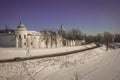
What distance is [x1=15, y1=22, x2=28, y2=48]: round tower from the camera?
51750 millimetres

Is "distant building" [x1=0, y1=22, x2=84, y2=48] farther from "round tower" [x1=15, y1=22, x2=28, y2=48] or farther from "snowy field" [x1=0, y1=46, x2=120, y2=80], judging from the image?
"snowy field" [x1=0, y1=46, x2=120, y2=80]

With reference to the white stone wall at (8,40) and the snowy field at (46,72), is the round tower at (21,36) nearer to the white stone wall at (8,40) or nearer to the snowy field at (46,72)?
the white stone wall at (8,40)

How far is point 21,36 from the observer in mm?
52688

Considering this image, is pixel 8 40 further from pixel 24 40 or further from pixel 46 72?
pixel 46 72

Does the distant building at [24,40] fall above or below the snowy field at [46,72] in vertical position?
above

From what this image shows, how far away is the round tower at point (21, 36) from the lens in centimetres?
5175

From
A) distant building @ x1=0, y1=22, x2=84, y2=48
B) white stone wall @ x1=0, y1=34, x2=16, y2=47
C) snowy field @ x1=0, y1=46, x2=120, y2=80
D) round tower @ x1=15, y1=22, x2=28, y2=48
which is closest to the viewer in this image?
snowy field @ x1=0, y1=46, x2=120, y2=80

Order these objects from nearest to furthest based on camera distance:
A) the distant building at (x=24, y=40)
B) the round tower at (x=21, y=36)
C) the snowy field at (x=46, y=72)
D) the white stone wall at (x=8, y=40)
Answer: the snowy field at (x=46, y=72)
the round tower at (x=21, y=36)
the distant building at (x=24, y=40)
the white stone wall at (x=8, y=40)

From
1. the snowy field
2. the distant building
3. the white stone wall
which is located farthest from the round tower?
the snowy field

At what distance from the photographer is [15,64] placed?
20.9 meters

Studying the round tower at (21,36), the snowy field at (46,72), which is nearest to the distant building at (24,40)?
the round tower at (21,36)

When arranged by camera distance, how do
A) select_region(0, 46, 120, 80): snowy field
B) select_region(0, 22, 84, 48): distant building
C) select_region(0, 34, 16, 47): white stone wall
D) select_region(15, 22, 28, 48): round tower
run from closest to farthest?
1. select_region(0, 46, 120, 80): snowy field
2. select_region(15, 22, 28, 48): round tower
3. select_region(0, 22, 84, 48): distant building
4. select_region(0, 34, 16, 47): white stone wall

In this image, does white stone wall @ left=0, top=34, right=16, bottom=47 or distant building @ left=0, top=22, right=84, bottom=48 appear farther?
white stone wall @ left=0, top=34, right=16, bottom=47

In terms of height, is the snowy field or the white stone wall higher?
the white stone wall
